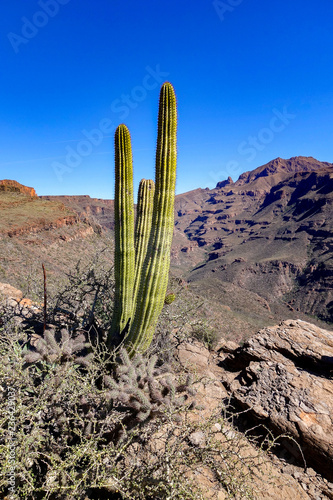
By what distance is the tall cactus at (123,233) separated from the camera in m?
4.19

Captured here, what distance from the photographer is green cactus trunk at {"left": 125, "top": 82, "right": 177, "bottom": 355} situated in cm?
384

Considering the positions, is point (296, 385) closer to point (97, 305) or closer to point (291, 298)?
point (97, 305)

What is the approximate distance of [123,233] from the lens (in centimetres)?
429

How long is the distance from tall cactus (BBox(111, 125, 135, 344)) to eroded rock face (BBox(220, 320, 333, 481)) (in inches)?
91.0

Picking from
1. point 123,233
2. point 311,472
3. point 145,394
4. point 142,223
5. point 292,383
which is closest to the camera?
point 145,394

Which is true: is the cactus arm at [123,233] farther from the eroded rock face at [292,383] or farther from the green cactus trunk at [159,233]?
the eroded rock face at [292,383]

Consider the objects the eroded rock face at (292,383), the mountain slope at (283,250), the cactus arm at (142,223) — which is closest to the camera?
the eroded rock face at (292,383)

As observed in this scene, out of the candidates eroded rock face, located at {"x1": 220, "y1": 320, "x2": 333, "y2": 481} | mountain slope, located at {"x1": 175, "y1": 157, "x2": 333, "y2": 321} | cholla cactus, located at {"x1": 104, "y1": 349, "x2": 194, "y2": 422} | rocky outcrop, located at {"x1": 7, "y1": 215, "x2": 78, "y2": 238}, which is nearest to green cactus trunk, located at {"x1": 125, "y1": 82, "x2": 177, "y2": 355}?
cholla cactus, located at {"x1": 104, "y1": 349, "x2": 194, "y2": 422}

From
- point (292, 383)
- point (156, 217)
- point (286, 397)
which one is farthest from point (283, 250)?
point (156, 217)

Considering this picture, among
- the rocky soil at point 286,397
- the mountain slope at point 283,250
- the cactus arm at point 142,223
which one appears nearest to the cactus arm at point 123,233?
the cactus arm at point 142,223

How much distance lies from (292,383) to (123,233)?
3.67 metres

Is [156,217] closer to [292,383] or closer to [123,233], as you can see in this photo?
[123,233]

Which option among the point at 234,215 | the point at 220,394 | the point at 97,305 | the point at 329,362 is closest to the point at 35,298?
the point at 97,305

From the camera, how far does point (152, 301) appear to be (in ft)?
12.7
